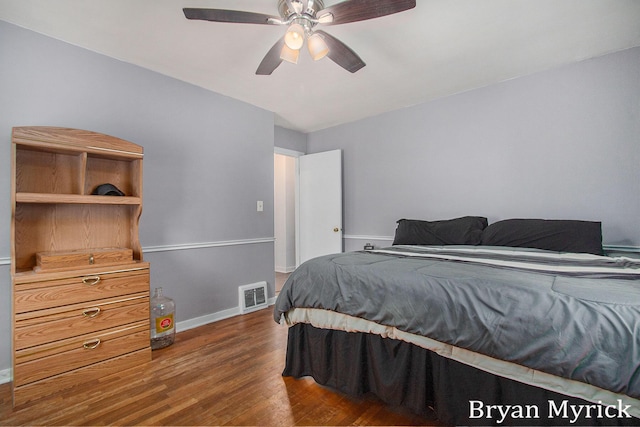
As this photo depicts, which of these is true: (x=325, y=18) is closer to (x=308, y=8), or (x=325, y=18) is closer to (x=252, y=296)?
(x=308, y=8)

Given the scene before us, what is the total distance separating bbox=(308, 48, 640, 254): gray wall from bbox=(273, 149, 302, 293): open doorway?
1668mm

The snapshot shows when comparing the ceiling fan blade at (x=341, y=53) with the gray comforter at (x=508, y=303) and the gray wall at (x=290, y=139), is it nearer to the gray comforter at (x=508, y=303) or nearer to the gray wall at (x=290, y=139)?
the gray comforter at (x=508, y=303)

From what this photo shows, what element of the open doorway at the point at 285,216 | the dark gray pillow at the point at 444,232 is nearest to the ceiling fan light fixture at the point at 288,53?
the dark gray pillow at the point at 444,232

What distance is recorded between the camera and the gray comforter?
0.97 metres

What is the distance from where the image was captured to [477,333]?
120 cm

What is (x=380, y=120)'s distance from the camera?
373 centimetres

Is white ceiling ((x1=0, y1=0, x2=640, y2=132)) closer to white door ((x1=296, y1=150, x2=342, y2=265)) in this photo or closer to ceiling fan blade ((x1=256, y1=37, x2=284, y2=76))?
ceiling fan blade ((x1=256, y1=37, x2=284, y2=76))

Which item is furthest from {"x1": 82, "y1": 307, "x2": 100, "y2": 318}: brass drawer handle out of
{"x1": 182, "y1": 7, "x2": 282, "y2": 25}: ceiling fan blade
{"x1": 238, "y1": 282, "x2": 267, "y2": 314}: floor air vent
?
{"x1": 182, "y1": 7, "x2": 282, "y2": 25}: ceiling fan blade

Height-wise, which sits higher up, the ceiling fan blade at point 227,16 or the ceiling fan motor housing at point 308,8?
the ceiling fan motor housing at point 308,8

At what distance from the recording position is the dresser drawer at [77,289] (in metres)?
1.70

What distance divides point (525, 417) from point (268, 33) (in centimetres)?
252

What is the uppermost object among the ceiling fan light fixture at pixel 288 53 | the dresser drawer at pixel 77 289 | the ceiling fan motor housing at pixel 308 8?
the ceiling fan motor housing at pixel 308 8

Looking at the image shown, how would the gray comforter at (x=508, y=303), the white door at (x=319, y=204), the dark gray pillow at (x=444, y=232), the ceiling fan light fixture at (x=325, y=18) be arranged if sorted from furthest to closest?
1. the white door at (x=319, y=204)
2. the dark gray pillow at (x=444, y=232)
3. the ceiling fan light fixture at (x=325, y=18)
4. the gray comforter at (x=508, y=303)

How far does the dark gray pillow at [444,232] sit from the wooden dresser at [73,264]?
2.28 meters
